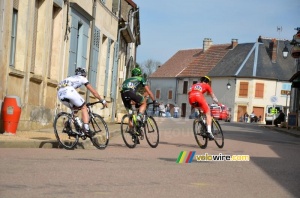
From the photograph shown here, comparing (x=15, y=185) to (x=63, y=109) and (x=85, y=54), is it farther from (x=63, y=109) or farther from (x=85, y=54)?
(x=85, y=54)

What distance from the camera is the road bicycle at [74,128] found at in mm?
11602

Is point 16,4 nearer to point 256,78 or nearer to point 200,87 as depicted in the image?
point 200,87

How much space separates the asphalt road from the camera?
650 centimetres

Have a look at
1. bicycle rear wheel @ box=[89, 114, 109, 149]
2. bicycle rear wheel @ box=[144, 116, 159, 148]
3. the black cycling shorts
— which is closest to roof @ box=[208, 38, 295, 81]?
bicycle rear wheel @ box=[144, 116, 159, 148]

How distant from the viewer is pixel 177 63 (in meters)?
89.9

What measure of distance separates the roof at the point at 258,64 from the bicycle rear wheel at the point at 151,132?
61400 millimetres

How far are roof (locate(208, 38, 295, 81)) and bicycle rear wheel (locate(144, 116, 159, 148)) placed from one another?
61.4 metres

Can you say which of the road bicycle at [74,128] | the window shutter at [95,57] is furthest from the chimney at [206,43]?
the road bicycle at [74,128]

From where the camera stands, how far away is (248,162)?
10.5m

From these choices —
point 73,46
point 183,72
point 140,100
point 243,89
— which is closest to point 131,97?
point 140,100

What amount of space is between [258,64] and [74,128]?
6448cm

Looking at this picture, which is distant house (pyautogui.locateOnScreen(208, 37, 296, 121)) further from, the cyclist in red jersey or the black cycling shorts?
the black cycling shorts

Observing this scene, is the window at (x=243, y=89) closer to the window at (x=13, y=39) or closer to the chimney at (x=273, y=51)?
the chimney at (x=273, y=51)

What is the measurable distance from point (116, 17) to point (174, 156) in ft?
60.5
